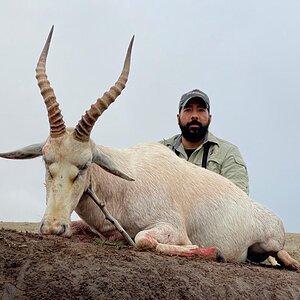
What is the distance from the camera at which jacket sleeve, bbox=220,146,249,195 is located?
973 centimetres

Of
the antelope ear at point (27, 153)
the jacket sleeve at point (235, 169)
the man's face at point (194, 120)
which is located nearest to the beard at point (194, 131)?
the man's face at point (194, 120)

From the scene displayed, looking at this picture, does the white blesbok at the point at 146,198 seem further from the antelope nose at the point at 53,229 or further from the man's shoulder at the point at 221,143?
the man's shoulder at the point at 221,143

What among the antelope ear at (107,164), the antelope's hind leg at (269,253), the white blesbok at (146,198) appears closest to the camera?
the white blesbok at (146,198)

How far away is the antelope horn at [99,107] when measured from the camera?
6.56m

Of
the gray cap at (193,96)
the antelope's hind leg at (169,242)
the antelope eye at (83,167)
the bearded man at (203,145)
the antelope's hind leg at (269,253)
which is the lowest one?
the antelope's hind leg at (269,253)

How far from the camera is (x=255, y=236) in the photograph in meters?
8.36

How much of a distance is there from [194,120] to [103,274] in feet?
17.2

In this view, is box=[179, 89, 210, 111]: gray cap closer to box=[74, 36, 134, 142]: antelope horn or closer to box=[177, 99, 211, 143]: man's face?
box=[177, 99, 211, 143]: man's face

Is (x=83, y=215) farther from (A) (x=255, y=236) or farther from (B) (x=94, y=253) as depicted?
(A) (x=255, y=236)

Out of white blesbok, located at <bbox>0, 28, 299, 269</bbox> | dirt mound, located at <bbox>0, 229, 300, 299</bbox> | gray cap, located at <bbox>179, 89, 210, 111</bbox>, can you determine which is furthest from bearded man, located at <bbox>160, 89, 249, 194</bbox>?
dirt mound, located at <bbox>0, 229, 300, 299</bbox>

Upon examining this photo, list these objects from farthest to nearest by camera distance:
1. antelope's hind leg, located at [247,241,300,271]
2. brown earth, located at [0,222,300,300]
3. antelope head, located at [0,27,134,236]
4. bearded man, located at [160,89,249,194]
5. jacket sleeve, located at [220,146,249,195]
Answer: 1. bearded man, located at [160,89,249,194]
2. jacket sleeve, located at [220,146,249,195]
3. antelope's hind leg, located at [247,241,300,271]
4. antelope head, located at [0,27,134,236]
5. brown earth, located at [0,222,300,300]

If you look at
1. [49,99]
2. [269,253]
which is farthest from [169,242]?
[269,253]

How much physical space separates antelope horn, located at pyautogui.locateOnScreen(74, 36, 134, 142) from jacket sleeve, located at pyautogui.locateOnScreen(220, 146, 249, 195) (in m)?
3.20

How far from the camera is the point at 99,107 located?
22.2ft
